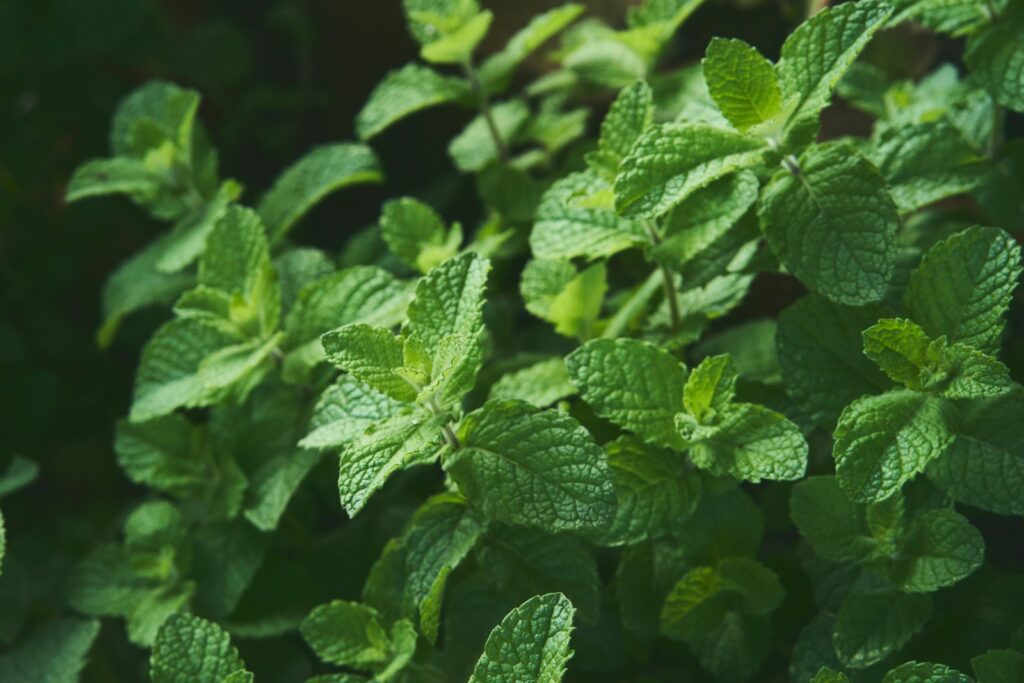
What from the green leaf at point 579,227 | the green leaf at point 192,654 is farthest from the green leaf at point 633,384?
the green leaf at point 192,654

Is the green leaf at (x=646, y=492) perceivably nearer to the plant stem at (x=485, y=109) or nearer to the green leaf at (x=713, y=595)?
the green leaf at (x=713, y=595)

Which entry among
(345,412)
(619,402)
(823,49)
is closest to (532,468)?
(619,402)

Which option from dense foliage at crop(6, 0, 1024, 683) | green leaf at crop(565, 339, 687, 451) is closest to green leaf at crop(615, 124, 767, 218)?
dense foliage at crop(6, 0, 1024, 683)

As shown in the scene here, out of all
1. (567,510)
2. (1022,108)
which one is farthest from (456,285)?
(1022,108)

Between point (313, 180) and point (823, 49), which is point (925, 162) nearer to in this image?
point (823, 49)

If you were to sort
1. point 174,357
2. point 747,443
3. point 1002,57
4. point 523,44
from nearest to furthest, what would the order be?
point 747,443 → point 1002,57 → point 174,357 → point 523,44
